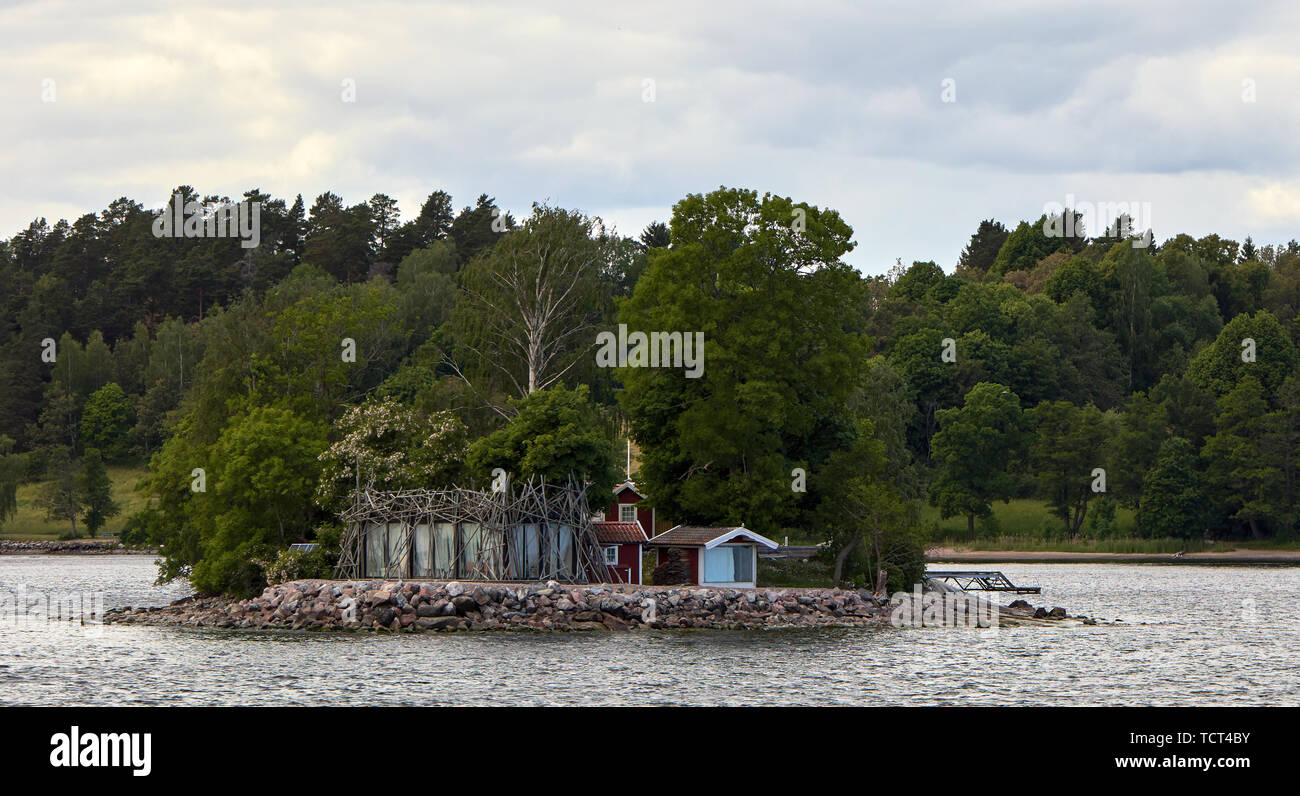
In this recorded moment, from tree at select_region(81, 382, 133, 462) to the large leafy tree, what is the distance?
337 feet

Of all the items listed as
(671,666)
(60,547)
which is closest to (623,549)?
(671,666)

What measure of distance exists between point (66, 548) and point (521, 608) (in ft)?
320

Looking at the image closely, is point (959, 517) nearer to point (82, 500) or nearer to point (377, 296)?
point (377, 296)

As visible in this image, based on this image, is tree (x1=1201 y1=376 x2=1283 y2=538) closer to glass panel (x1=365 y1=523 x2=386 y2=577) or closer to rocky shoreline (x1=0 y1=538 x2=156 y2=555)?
glass panel (x1=365 y1=523 x2=386 y2=577)

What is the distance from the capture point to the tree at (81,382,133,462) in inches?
6102

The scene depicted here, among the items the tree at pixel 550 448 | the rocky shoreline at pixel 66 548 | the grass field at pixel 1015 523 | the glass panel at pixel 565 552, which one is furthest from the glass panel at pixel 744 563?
the rocky shoreline at pixel 66 548

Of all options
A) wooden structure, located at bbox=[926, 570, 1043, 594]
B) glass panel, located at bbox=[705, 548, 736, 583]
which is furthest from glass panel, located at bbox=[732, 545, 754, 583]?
wooden structure, located at bbox=[926, 570, 1043, 594]

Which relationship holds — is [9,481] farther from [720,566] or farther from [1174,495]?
[1174,495]

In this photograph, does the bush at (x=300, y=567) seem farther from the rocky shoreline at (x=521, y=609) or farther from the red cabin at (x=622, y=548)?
the red cabin at (x=622, y=548)

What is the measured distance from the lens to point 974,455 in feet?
433

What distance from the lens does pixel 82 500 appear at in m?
143

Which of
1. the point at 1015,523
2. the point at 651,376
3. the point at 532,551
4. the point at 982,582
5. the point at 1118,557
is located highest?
the point at 651,376

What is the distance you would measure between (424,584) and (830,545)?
21.4 metres
